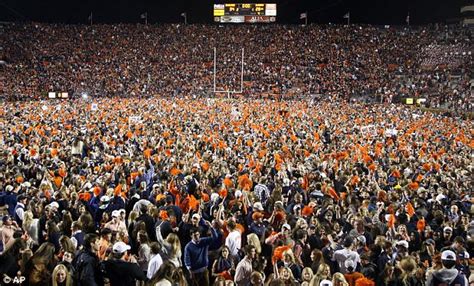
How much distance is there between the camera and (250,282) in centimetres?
575

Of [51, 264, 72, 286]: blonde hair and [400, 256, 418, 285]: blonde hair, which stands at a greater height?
[51, 264, 72, 286]: blonde hair

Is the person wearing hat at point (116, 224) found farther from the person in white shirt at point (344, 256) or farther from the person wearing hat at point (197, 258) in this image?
the person in white shirt at point (344, 256)

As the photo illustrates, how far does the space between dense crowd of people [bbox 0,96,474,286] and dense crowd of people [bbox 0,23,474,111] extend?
33.7 m

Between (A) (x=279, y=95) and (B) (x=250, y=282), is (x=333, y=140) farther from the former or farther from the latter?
(A) (x=279, y=95)

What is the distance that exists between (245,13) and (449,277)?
187 feet

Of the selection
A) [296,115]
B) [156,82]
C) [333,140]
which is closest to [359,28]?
[156,82]

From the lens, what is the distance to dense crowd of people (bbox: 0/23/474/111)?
5200 centimetres

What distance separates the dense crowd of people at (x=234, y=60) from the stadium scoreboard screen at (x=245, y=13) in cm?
369

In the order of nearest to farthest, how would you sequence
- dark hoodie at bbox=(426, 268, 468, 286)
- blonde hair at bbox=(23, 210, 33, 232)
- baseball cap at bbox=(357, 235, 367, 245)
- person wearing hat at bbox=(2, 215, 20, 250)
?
1. dark hoodie at bbox=(426, 268, 468, 286)
2. person wearing hat at bbox=(2, 215, 20, 250)
3. baseball cap at bbox=(357, 235, 367, 245)
4. blonde hair at bbox=(23, 210, 33, 232)

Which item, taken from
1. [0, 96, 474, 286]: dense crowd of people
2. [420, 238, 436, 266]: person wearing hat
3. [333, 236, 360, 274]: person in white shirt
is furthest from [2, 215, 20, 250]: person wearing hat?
[420, 238, 436, 266]: person wearing hat

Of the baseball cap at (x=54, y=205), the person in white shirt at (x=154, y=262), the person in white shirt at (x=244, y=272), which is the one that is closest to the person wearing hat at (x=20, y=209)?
the baseball cap at (x=54, y=205)

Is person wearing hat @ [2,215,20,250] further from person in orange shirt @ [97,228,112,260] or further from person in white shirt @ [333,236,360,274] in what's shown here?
person in white shirt @ [333,236,360,274]

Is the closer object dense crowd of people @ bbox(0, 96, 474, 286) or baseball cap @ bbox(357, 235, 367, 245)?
dense crowd of people @ bbox(0, 96, 474, 286)

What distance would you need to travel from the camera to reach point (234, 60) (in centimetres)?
5922
